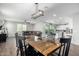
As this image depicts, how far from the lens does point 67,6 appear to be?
1.77 meters

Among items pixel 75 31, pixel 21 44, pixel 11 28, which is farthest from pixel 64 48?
pixel 11 28

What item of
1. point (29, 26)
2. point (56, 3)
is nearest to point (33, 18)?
point (29, 26)

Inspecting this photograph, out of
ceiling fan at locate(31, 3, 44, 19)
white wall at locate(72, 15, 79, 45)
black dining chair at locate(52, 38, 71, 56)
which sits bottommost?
black dining chair at locate(52, 38, 71, 56)

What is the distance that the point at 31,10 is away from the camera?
5.87ft

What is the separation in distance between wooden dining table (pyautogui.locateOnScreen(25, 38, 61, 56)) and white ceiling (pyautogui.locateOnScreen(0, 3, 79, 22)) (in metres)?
0.42

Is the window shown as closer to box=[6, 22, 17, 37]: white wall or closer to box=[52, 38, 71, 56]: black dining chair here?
box=[6, 22, 17, 37]: white wall

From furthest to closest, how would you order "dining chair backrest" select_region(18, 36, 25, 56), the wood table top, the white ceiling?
"dining chair backrest" select_region(18, 36, 25, 56) → the white ceiling → the wood table top

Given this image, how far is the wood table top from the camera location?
1655mm

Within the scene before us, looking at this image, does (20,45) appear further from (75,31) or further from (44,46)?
(75,31)

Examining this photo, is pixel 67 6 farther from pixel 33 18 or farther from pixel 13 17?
pixel 13 17

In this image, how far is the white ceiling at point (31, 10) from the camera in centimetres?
176

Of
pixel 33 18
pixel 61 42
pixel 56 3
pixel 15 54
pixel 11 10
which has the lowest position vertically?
pixel 15 54

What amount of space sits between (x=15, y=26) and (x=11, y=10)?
0.95 feet

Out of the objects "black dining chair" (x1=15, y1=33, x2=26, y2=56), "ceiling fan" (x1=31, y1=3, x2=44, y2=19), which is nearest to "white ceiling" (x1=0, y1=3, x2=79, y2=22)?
"ceiling fan" (x1=31, y1=3, x2=44, y2=19)
